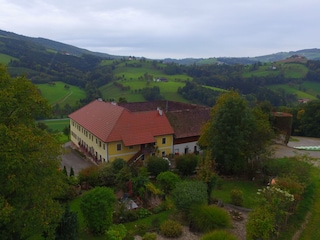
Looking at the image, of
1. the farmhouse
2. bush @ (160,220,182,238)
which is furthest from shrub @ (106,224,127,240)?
the farmhouse

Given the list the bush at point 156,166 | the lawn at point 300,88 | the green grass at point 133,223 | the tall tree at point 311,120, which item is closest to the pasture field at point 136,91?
the lawn at point 300,88

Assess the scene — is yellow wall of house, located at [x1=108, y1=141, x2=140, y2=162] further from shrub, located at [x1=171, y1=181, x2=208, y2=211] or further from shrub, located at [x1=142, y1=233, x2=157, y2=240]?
shrub, located at [x1=142, y1=233, x2=157, y2=240]

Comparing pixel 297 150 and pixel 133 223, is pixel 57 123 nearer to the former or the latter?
pixel 297 150

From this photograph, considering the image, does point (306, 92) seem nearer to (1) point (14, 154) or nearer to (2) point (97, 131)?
(2) point (97, 131)

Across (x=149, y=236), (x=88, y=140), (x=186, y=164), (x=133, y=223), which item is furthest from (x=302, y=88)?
(x=149, y=236)

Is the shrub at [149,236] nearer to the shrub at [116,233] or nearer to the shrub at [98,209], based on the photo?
the shrub at [116,233]
